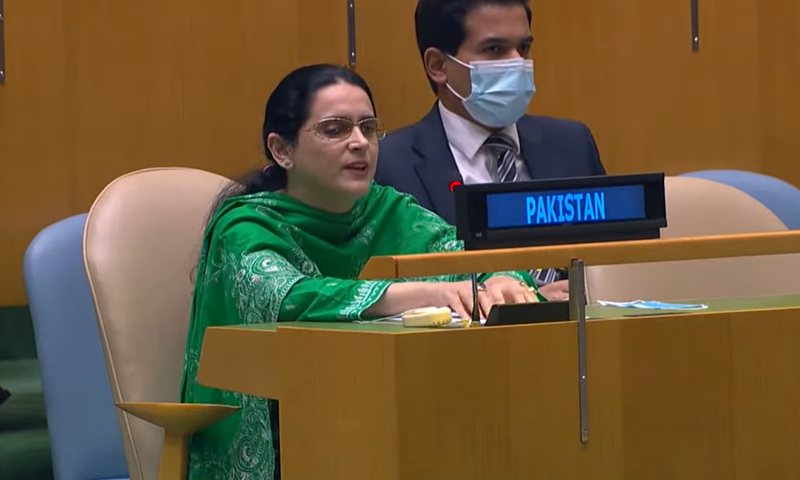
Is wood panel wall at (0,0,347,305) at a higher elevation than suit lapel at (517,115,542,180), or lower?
higher

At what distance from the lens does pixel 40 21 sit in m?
2.99

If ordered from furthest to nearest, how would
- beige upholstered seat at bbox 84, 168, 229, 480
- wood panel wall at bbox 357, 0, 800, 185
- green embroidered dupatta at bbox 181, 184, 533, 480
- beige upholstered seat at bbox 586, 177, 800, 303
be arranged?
wood panel wall at bbox 357, 0, 800, 185 < beige upholstered seat at bbox 586, 177, 800, 303 < beige upholstered seat at bbox 84, 168, 229, 480 < green embroidered dupatta at bbox 181, 184, 533, 480

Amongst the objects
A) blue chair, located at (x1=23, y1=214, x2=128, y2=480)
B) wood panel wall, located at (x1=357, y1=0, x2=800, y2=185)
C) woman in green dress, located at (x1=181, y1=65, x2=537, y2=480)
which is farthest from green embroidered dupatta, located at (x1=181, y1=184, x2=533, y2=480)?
wood panel wall, located at (x1=357, y1=0, x2=800, y2=185)

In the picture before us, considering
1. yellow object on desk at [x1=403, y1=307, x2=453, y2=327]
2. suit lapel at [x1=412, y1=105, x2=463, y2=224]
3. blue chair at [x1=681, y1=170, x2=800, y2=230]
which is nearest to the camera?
yellow object on desk at [x1=403, y1=307, x2=453, y2=327]

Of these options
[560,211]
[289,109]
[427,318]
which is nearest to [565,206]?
[560,211]

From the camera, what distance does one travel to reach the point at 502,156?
8.65ft

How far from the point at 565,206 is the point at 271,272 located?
26.9 inches

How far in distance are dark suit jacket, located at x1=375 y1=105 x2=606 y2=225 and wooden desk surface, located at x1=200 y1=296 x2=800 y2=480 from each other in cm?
117

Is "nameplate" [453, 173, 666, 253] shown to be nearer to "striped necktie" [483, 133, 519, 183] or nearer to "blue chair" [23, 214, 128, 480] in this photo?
"striped necktie" [483, 133, 519, 183]

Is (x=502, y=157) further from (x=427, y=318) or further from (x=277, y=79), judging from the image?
(x=427, y=318)

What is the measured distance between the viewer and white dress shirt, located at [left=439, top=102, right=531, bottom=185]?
261 centimetres

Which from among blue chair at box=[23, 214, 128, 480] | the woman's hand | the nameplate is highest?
the nameplate

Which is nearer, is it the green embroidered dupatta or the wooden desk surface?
the wooden desk surface

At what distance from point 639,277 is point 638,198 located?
117cm
